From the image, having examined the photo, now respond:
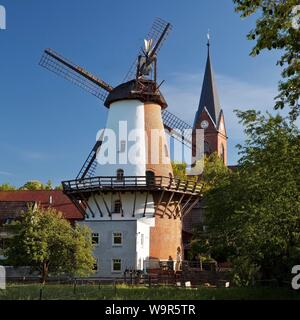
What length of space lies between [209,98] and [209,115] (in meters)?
2.62

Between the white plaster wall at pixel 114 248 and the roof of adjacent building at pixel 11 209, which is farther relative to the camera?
the roof of adjacent building at pixel 11 209

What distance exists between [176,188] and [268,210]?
62.5ft

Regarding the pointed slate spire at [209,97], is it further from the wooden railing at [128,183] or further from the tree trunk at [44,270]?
the tree trunk at [44,270]

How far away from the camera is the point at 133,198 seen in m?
38.4

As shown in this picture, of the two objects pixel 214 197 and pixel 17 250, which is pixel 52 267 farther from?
pixel 214 197

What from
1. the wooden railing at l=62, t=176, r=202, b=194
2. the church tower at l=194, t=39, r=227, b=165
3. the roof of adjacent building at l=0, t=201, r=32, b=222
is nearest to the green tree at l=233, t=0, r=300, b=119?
the wooden railing at l=62, t=176, r=202, b=194

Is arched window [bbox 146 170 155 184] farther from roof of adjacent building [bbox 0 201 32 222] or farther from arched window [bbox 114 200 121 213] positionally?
roof of adjacent building [bbox 0 201 32 222]

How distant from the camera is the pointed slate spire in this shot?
83.8 m

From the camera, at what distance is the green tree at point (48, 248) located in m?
30.8

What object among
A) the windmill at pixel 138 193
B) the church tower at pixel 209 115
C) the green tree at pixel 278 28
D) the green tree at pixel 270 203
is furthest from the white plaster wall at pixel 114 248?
the church tower at pixel 209 115

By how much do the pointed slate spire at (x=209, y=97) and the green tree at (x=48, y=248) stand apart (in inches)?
2183

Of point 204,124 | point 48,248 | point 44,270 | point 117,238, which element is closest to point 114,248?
point 117,238
